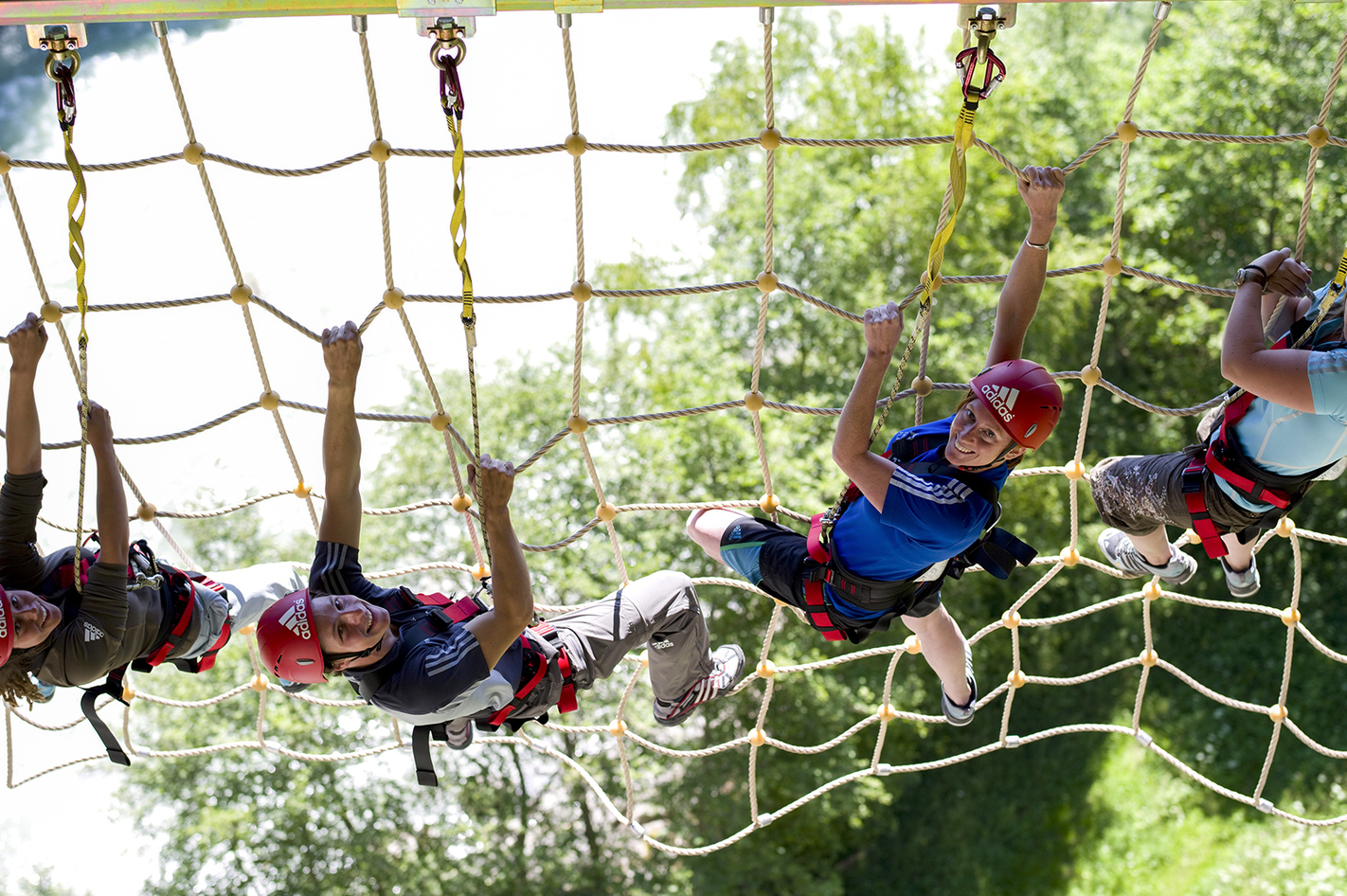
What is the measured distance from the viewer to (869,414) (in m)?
1.81

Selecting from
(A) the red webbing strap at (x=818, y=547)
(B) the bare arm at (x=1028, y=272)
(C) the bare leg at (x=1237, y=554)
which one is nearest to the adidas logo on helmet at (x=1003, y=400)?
(B) the bare arm at (x=1028, y=272)

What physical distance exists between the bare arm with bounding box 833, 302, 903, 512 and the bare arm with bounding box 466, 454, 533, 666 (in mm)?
536

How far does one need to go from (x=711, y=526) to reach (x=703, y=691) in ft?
1.43

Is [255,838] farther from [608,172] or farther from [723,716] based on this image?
Result: [608,172]

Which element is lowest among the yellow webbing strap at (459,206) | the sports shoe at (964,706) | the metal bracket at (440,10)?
the sports shoe at (964,706)

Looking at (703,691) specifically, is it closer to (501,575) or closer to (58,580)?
(501,575)

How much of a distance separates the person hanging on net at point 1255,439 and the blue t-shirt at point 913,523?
45 cm

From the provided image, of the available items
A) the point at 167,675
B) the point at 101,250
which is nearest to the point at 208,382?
the point at 101,250

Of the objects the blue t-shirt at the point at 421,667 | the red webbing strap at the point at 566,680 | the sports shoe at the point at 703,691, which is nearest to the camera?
the blue t-shirt at the point at 421,667

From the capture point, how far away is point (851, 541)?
6.81ft

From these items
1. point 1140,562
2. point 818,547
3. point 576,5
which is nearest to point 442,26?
point 576,5

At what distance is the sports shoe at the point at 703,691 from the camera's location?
2.56m

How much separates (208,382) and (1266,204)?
34.3 feet

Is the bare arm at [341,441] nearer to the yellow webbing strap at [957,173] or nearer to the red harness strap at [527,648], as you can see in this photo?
the red harness strap at [527,648]
